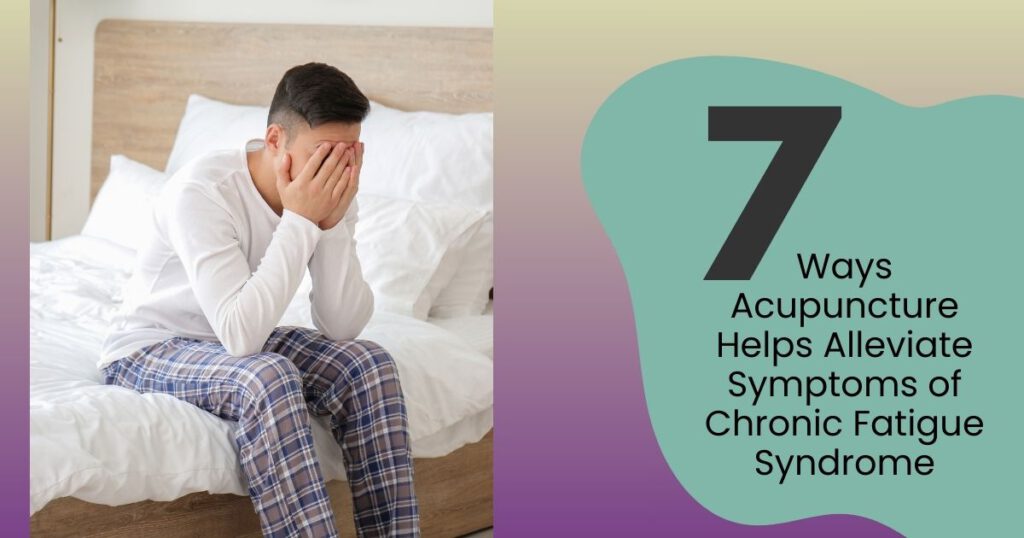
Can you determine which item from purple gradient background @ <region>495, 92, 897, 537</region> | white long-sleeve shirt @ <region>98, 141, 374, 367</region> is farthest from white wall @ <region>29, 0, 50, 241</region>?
purple gradient background @ <region>495, 92, 897, 537</region>

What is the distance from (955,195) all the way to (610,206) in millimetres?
308

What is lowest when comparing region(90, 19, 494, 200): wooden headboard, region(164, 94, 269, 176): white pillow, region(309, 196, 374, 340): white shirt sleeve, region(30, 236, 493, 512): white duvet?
region(30, 236, 493, 512): white duvet

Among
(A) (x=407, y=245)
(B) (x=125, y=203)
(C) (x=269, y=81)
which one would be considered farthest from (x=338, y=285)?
(C) (x=269, y=81)

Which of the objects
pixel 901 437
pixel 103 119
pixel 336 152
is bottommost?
pixel 901 437

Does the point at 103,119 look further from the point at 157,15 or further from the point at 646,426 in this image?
the point at 646,426

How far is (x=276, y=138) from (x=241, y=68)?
5.85 ft

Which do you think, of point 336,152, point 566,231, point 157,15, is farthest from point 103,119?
point 566,231

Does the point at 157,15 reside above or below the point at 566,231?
above

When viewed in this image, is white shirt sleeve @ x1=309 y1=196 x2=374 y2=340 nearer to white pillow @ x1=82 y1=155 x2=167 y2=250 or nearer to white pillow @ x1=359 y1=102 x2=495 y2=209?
white pillow @ x1=359 y1=102 x2=495 y2=209

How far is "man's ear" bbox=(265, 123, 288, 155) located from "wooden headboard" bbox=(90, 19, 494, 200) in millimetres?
1330

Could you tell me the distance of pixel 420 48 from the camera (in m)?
3.17

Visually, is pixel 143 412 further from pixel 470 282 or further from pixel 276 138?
pixel 470 282

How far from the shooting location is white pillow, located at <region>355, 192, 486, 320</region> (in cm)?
242

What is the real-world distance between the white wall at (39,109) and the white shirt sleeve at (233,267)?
232 centimetres
